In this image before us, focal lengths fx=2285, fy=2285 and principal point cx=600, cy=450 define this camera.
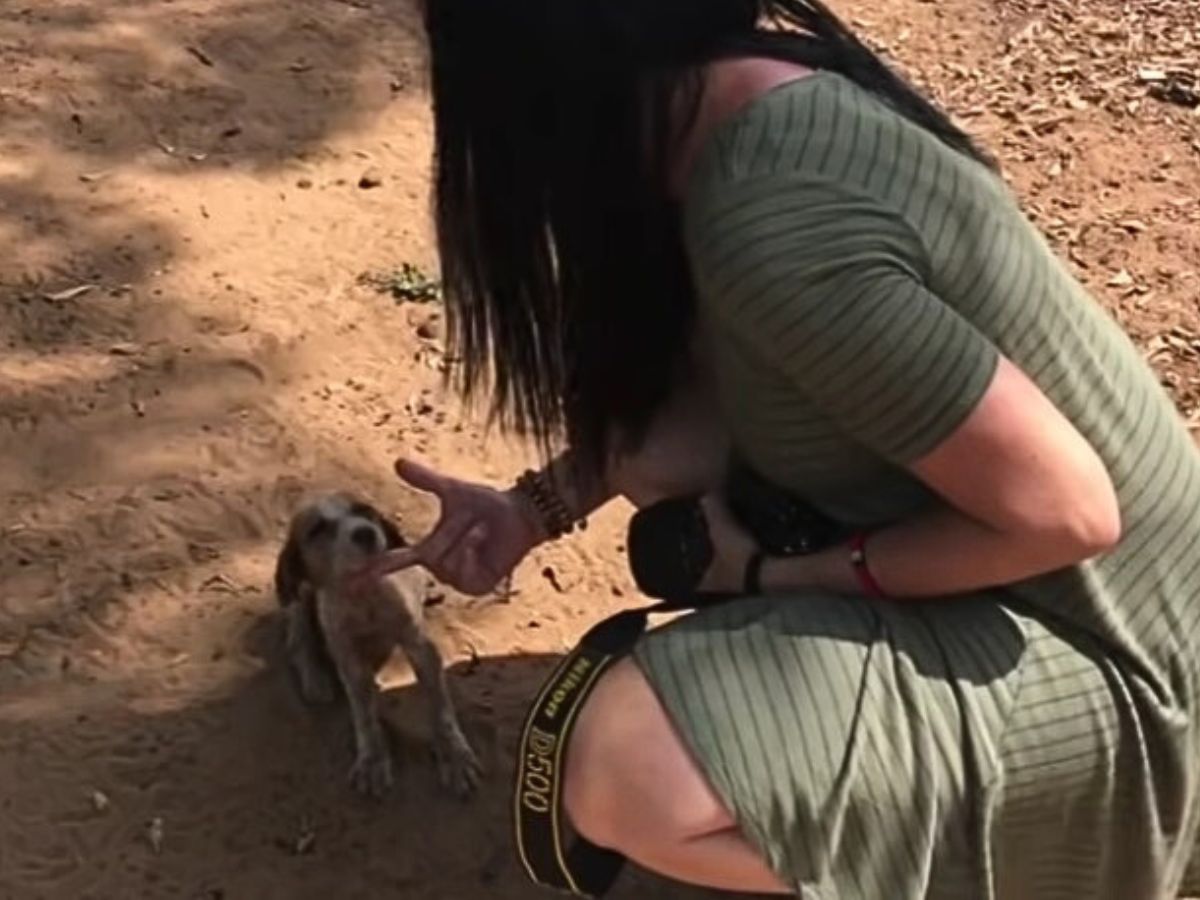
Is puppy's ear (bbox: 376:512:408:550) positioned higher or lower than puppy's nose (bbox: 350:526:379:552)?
lower

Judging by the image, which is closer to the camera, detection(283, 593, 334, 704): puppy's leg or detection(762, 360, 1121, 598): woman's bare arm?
detection(762, 360, 1121, 598): woman's bare arm

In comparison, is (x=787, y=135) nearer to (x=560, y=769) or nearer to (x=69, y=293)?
(x=560, y=769)

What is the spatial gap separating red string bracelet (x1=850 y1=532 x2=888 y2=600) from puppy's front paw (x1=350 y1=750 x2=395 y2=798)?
799 mm

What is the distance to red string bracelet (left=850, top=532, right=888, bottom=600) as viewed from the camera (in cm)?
227

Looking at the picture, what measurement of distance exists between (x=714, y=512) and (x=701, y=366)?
0.51 ft

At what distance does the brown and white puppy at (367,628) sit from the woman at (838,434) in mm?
471

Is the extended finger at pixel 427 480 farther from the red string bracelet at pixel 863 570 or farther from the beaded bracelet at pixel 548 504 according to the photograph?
the red string bracelet at pixel 863 570

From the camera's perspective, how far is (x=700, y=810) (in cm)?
217

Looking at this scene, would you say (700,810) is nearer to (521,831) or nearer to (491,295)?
(521,831)

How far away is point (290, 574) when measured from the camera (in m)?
2.95

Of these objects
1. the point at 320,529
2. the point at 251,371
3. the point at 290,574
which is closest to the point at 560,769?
the point at 320,529

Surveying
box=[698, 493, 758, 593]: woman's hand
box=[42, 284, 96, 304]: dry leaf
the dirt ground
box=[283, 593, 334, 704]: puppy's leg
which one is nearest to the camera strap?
box=[698, 493, 758, 593]: woman's hand

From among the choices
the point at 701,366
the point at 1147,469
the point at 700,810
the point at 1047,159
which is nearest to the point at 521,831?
the point at 700,810

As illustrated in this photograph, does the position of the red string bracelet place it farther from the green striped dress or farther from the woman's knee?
the woman's knee
